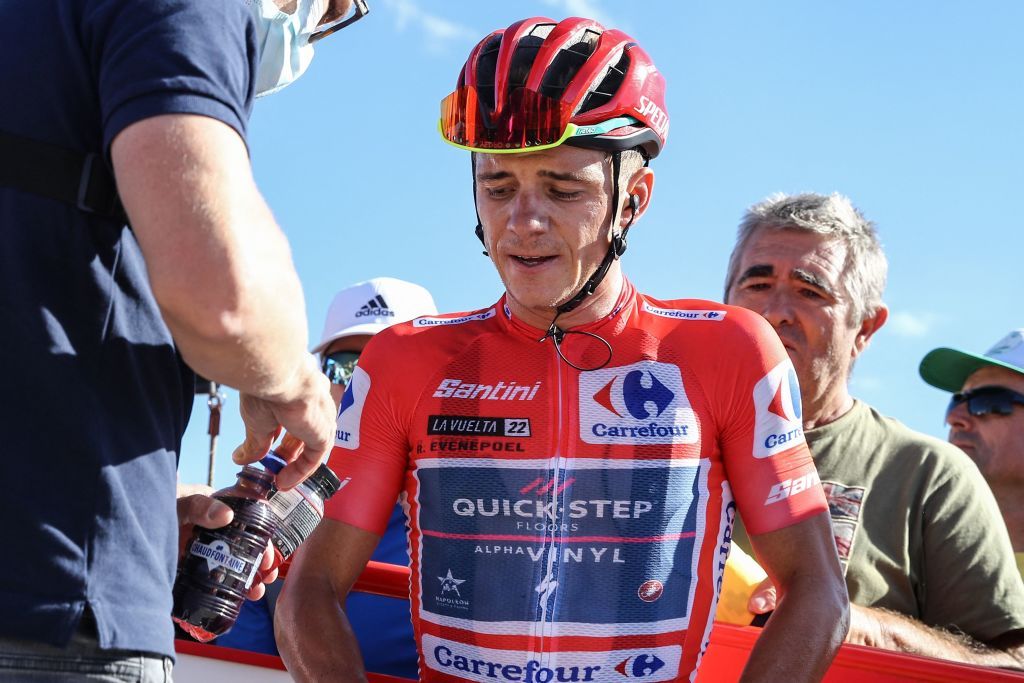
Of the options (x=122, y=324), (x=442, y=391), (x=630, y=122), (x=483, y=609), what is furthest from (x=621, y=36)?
(x=122, y=324)

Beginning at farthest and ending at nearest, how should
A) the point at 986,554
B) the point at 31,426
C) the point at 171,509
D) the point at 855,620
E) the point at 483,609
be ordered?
the point at 986,554
the point at 855,620
the point at 483,609
the point at 171,509
the point at 31,426

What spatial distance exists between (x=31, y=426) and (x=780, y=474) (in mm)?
2019

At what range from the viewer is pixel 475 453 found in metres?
3.18

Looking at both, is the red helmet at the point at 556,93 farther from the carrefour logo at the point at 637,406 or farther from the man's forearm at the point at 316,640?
the man's forearm at the point at 316,640

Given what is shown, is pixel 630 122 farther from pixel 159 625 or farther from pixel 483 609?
pixel 159 625

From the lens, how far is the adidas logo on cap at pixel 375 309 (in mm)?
5855

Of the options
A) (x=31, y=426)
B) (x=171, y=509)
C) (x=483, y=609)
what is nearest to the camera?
(x=31, y=426)

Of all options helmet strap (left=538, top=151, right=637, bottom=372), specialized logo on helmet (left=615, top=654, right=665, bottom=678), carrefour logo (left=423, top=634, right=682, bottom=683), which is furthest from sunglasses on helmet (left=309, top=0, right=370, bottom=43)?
specialized logo on helmet (left=615, top=654, right=665, bottom=678)

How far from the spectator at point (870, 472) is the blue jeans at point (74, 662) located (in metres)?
2.20

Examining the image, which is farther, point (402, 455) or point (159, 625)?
point (402, 455)

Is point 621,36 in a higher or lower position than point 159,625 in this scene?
higher

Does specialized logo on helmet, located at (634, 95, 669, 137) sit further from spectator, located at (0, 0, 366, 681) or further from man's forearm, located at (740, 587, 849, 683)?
spectator, located at (0, 0, 366, 681)

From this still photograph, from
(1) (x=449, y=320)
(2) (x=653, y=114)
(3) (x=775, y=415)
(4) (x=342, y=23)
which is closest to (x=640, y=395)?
(3) (x=775, y=415)

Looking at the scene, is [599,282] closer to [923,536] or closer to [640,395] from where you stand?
[640,395]
